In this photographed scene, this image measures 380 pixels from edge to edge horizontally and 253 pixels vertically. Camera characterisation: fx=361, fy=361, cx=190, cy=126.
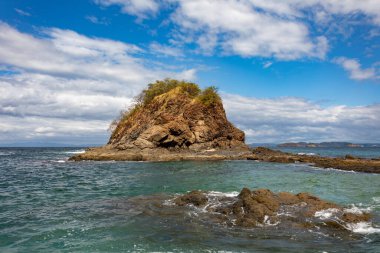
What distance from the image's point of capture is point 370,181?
34.7 meters

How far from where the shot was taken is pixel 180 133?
70.2 m

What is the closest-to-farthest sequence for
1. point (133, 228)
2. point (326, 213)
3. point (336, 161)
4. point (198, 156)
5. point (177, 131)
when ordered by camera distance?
point (133, 228)
point (326, 213)
point (336, 161)
point (198, 156)
point (177, 131)

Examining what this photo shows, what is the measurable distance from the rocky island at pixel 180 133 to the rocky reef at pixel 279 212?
39679 millimetres

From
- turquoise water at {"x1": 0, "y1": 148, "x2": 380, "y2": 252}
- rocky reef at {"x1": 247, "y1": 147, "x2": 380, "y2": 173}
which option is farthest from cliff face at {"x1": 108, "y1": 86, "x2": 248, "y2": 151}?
turquoise water at {"x1": 0, "y1": 148, "x2": 380, "y2": 252}

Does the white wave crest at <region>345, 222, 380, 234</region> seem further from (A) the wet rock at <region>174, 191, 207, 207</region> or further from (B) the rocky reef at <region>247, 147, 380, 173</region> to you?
(B) the rocky reef at <region>247, 147, 380, 173</region>

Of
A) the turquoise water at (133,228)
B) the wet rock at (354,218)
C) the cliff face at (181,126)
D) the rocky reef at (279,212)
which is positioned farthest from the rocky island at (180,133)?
the wet rock at (354,218)

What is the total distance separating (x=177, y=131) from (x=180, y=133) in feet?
2.80

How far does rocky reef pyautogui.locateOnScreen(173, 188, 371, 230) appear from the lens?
16094mm

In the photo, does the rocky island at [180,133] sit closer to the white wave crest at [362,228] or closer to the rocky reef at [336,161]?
the rocky reef at [336,161]

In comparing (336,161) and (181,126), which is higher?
(181,126)

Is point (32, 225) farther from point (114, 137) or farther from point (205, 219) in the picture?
point (114, 137)

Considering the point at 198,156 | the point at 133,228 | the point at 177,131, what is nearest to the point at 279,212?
the point at 133,228

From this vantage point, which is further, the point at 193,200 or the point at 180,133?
the point at 180,133

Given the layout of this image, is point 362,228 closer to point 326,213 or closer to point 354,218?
point 354,218
